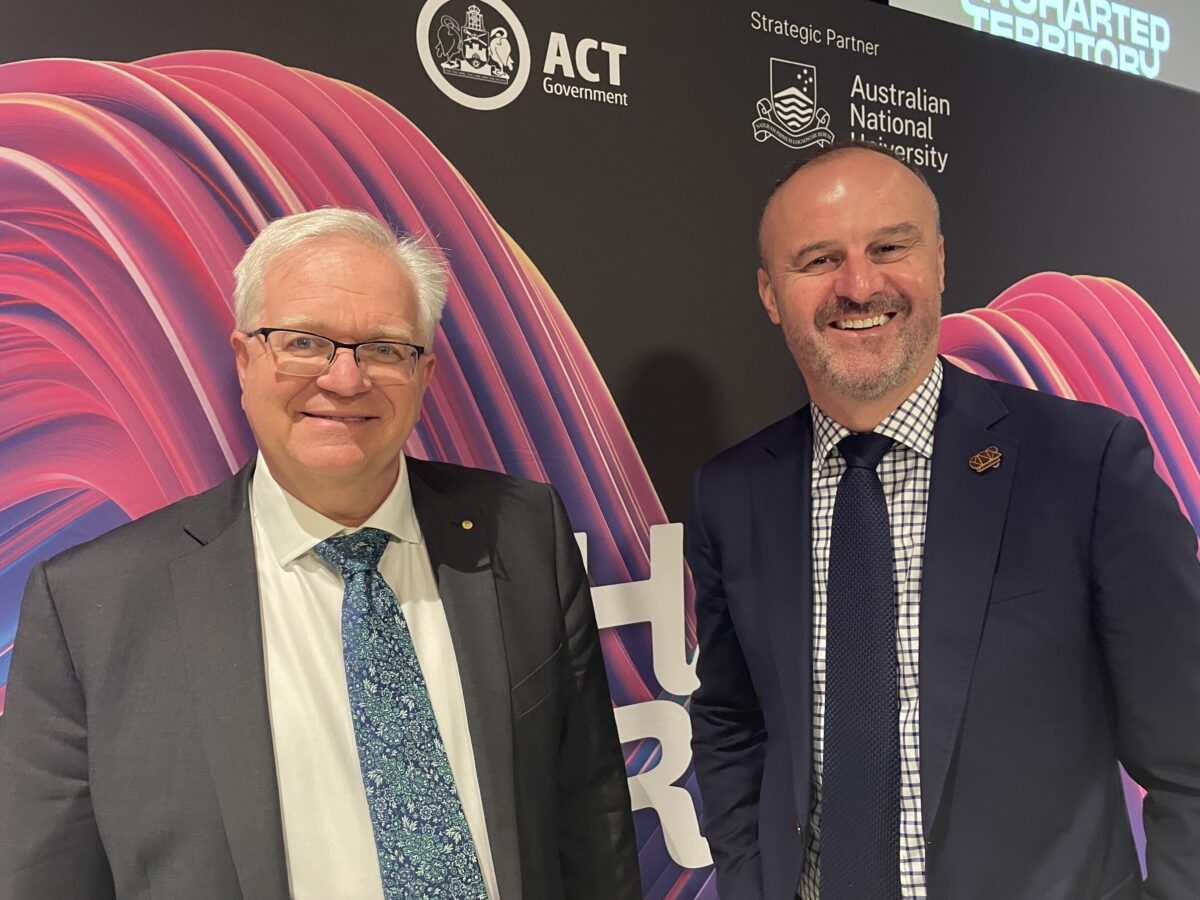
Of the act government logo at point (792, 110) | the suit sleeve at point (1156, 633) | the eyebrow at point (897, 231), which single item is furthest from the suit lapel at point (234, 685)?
the act government logo at point (792, 110)

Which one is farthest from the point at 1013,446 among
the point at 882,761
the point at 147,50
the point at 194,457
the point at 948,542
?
the point at 147,50

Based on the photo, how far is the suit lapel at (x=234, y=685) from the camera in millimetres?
1289

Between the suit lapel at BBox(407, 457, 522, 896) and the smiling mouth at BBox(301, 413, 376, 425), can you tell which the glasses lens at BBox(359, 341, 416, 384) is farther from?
the suit lapel at BBox(407, 457, 522, 896)

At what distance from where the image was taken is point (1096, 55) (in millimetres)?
3551

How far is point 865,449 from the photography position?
169 centimetres

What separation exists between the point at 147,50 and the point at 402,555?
107 cm

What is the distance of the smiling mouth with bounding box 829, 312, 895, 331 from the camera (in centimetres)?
167

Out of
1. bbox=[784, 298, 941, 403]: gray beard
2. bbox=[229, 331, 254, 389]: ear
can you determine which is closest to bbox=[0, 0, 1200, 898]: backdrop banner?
bbox=[229, 331, 254, 389]: ear

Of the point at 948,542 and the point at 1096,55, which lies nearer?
the point at 948,542

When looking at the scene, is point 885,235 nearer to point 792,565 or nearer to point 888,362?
point 888,362

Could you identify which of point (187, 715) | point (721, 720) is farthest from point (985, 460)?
point (187, 715)

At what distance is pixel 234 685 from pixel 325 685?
0.45 ft

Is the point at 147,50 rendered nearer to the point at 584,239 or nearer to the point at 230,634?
the point at 584,239

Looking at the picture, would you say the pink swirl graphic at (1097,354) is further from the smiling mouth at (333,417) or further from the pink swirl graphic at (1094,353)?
the smiling mouth at (333,417)
